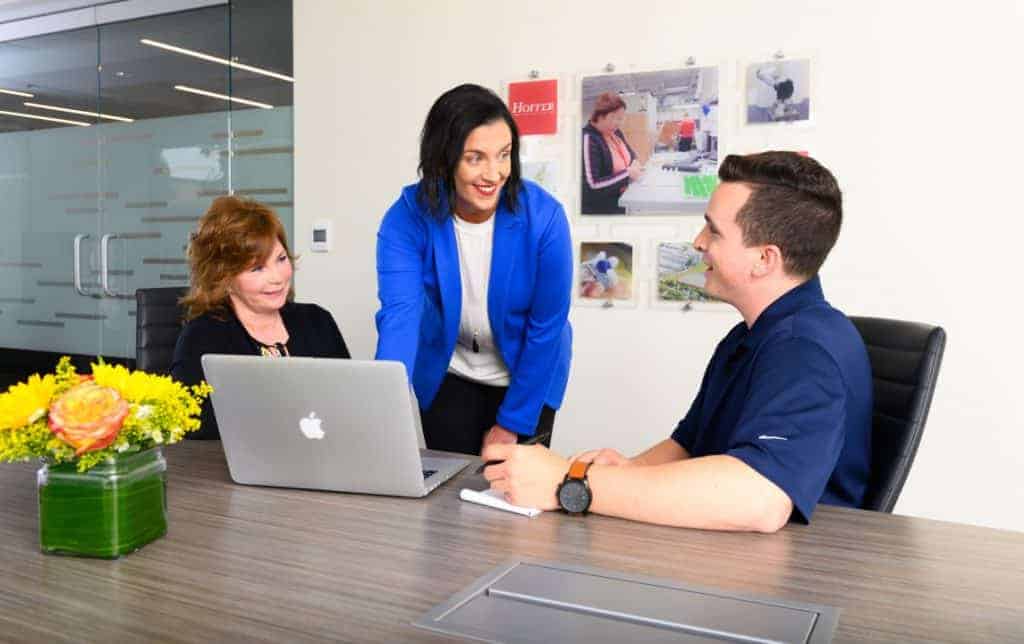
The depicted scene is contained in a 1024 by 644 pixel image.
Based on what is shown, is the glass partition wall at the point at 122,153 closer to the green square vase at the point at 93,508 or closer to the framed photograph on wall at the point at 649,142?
the framed photograph on wall at the point at 649,142

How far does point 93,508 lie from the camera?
1.20m

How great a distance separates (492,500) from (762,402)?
459 mm

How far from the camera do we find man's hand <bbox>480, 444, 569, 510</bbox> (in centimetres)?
143

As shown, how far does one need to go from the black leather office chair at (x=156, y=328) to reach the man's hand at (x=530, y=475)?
1.75m

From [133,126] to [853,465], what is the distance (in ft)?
14.3

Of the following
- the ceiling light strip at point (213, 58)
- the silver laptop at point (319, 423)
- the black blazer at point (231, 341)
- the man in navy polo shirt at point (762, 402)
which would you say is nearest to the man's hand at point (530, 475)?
the man in navy polo shirt at point (762, 402)

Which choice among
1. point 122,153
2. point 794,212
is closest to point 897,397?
point 794,212

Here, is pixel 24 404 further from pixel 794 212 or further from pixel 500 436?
pixel 500 436

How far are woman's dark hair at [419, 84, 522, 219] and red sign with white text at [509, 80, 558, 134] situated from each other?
117 centimetres

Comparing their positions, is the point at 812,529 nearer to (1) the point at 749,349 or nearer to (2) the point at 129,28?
(1) the point at 749,349

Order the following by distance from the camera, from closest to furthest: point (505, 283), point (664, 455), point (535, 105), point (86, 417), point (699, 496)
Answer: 1. point (86, 417)
2. point (699, 496)
3. point (664, 455)
4. point (505, 283)
5. point (535, 105)

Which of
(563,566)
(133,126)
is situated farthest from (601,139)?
(133,126)

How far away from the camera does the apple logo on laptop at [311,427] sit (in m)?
1.50

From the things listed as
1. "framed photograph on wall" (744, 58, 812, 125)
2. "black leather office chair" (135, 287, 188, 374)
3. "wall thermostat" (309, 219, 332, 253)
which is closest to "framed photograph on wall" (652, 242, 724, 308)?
"framed photograph on wall" (744, 58, 812, 125)
